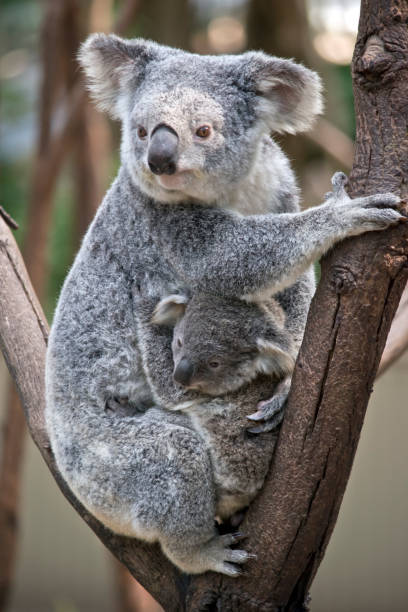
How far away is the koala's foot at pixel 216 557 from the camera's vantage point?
2.62m

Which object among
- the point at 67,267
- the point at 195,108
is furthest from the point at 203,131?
the point at 67,267

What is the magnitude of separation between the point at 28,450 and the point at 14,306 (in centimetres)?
532

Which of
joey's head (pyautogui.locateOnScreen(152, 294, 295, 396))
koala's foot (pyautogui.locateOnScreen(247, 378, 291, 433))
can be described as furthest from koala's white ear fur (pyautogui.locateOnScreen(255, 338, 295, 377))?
koala's foot (pyautogui.locateOnScreen(247, 378, 291, 433))

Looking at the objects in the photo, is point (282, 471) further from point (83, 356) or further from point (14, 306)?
point (14, 306)

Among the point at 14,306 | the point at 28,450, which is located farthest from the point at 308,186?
the point at 14,306

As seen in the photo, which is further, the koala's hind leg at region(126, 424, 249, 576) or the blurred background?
the blurred background

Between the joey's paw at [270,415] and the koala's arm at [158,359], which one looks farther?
the koala's arm at [158,359]

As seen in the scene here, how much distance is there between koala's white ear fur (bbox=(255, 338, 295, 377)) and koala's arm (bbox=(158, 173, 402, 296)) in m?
0.20

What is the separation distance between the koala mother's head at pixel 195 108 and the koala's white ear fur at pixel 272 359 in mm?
575

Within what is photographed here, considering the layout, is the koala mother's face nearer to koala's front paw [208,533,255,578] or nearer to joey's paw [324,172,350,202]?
joey's paw [324,172,350,202]

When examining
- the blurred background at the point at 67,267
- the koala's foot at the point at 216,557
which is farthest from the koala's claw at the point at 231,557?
the blurred background at the point at 67,267

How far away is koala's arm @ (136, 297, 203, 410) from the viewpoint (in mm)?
2797

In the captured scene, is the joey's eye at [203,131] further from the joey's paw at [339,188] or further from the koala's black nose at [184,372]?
the koala's black nose at [184,372]

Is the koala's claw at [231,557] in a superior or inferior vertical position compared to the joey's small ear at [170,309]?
inferior
